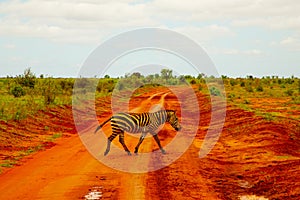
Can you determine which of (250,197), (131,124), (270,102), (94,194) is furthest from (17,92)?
(250,197)

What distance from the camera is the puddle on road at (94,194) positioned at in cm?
800

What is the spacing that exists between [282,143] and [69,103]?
18232 mm

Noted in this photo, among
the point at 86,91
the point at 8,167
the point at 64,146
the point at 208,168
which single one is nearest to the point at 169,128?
the point at 64,146

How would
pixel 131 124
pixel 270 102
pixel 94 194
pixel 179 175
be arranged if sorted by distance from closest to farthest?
pixel 94 194
pixel 179 175
pixel 131 124
pixel 270 102

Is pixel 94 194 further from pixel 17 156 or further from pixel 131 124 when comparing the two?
pixel 17 156

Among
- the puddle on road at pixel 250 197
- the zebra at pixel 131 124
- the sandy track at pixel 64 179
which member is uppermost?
the zebra at pixel 131 124

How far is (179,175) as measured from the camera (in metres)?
9.92

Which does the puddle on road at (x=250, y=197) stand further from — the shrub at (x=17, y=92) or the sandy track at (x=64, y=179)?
the shrub at (x=17, y=92)

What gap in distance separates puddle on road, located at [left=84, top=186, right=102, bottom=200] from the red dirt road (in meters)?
0.08

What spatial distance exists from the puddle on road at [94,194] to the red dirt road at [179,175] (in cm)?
8

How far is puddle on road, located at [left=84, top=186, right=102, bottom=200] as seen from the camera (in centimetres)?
800

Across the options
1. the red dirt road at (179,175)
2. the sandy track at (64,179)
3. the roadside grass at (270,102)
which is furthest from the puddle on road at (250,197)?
the roadside grass at (270,102)

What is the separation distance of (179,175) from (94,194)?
247 centimetres

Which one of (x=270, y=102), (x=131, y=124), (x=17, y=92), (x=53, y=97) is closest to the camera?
(x=131, y=124)
